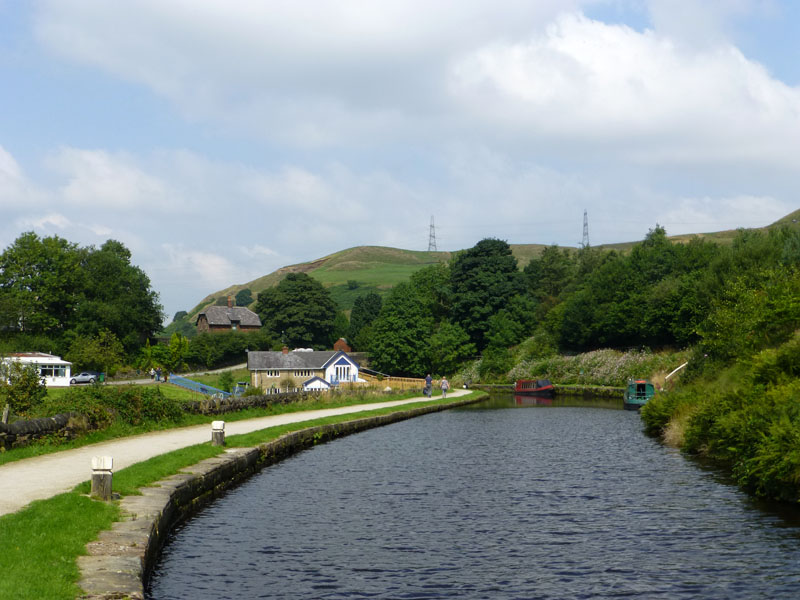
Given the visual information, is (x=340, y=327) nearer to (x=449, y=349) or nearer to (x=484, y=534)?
(x=449, y=349)

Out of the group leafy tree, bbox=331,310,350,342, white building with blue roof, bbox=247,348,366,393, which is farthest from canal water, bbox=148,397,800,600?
leafy tree, bbox=331,310,350,342

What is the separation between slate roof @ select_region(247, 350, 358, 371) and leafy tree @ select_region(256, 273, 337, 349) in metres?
32.4

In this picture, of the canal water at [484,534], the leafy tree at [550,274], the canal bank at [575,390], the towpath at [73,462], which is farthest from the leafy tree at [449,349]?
the canal water at [484,534]

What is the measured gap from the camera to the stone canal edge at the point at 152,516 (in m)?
11.3

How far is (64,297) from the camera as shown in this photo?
97812 mm

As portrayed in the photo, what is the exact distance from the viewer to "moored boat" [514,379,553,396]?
80438 mm

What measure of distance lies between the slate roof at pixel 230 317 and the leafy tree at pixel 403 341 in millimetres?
54791

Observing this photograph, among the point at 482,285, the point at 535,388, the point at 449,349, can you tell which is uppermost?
the point at 482,285

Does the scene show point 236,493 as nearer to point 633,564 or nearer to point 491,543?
point 491,543

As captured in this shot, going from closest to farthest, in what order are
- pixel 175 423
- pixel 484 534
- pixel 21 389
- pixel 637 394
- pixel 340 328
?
1. pixel 484 534
2. pixel 175 423
3. pixel 21 389
4. pixel 637 394
5. pixel 340 328

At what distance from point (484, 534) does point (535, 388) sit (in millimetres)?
66188

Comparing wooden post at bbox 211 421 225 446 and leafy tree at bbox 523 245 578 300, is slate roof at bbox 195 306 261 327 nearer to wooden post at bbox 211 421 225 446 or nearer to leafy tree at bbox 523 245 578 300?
leafy tree at bbox 523 245 578 300

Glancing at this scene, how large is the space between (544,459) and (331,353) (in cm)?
7302

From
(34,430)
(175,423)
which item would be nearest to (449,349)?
(175,423)
